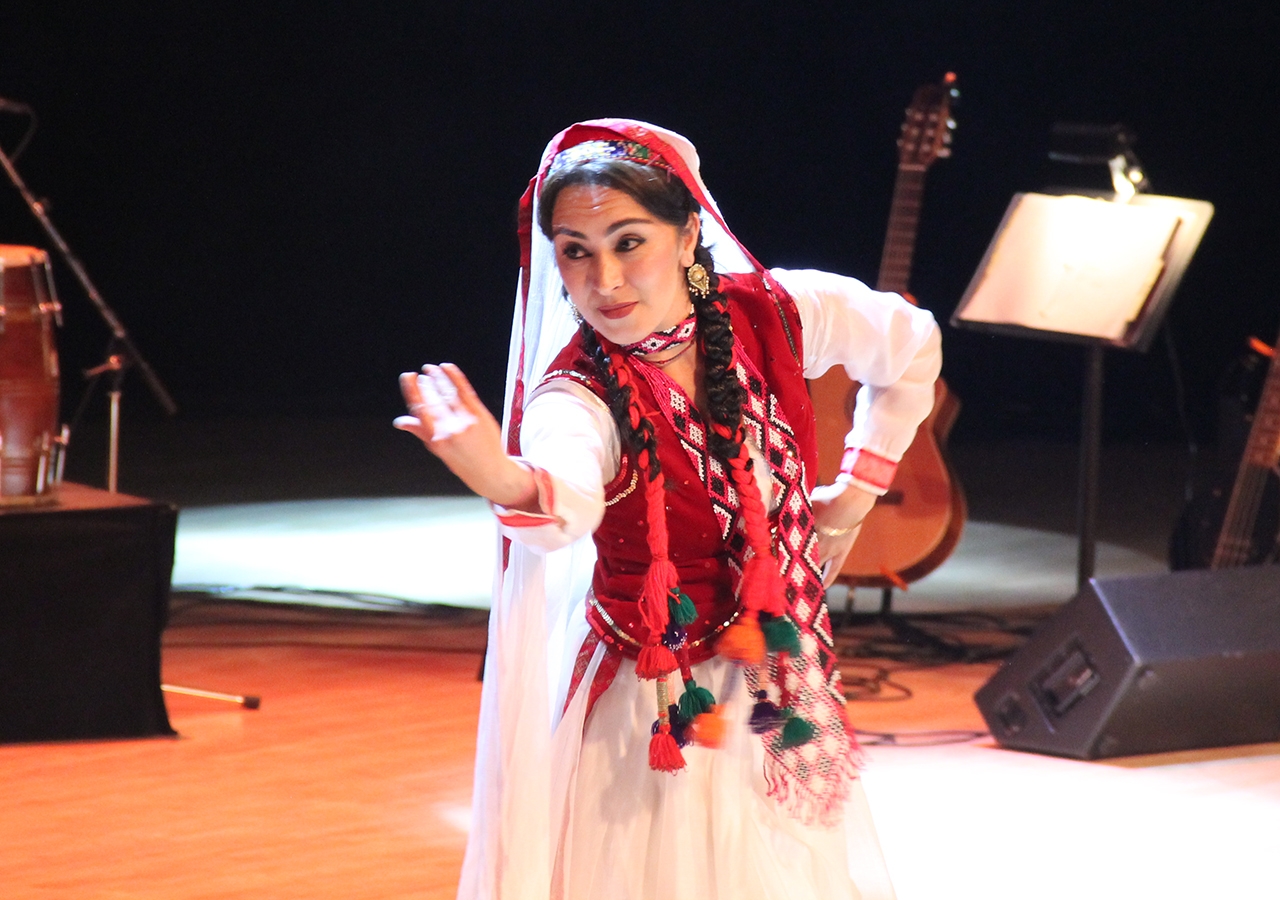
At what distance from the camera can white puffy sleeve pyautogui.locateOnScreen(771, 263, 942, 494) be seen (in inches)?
79.0

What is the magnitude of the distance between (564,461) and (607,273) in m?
0.24

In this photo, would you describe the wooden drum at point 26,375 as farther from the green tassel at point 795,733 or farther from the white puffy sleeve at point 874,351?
the green tassel at point 795,733

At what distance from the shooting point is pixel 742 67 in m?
7.71

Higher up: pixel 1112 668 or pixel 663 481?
pixel 663 481

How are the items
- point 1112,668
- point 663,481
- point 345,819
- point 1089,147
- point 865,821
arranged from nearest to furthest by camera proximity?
point 663,481
point 865,821
point 345,819
point 1112,668
point 1089,147

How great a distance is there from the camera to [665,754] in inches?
67.6

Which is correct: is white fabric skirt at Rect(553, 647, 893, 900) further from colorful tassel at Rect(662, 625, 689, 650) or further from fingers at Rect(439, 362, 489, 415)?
fingers at Rect(439, 362, 489, 415)

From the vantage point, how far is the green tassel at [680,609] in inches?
68.9

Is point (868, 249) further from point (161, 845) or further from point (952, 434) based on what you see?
point (161, 845)

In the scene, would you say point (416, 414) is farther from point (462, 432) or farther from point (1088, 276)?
point (1088, 276)

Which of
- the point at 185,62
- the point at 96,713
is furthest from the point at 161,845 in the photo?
the point at 185,62

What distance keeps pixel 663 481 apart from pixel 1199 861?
1705mm

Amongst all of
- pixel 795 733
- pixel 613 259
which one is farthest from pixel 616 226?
pixel 795 733

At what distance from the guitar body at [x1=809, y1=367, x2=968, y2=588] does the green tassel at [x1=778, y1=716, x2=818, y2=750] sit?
268cm
